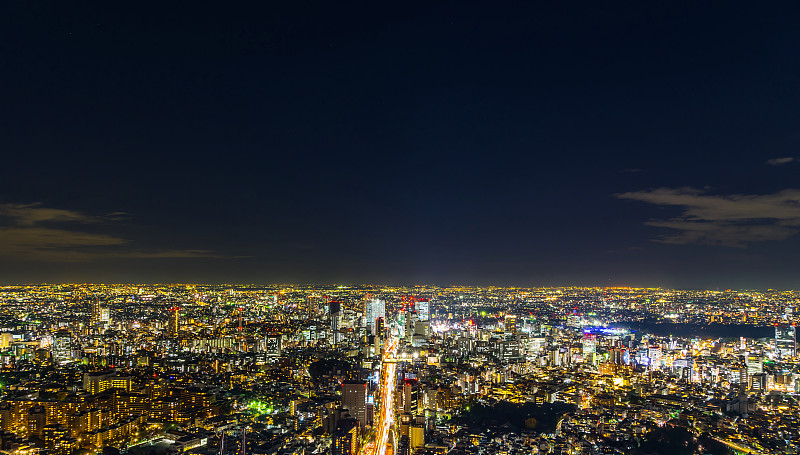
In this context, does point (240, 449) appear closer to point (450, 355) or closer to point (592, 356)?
point (450, 355)

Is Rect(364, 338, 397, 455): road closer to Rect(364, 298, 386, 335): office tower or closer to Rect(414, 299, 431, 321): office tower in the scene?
Rect(414, 299, 431, 321): office tower

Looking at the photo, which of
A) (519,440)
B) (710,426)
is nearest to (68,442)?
(519,440)

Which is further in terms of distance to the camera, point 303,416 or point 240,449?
point 303,416

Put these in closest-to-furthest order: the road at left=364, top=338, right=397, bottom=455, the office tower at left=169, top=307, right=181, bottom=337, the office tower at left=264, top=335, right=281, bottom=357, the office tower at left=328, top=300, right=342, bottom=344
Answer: the road at left=364, top=338, right=397, bottom=455, the office tower at left=264, top=335, right=281, bottom=357, the office tower at left=169, top=307, right=181, bottom=337, the office tower at left=328, top=300, right=342, bottom=344

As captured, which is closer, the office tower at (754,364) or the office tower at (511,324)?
the office tower at (754,364)

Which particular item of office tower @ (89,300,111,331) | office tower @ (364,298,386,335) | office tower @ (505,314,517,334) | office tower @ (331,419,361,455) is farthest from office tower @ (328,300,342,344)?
office tower @ (331,419,361,455)

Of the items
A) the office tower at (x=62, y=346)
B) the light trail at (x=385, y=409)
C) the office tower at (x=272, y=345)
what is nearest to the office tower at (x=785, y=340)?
the light trail at (x=385, y=409)

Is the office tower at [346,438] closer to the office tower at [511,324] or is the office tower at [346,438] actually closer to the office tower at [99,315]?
the office tower at [511,324]
